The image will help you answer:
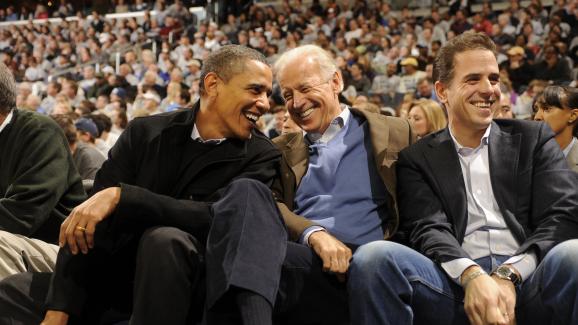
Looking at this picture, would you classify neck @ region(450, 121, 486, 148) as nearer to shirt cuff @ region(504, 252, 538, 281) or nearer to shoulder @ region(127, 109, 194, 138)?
shirt cuff @ region(504, 252, 538, 281)

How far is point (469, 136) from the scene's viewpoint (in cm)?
213

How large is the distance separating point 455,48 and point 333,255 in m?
0.78

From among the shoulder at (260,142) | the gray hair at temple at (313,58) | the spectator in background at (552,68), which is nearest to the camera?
the shoulder at (260,142)

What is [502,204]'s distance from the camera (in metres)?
2.00

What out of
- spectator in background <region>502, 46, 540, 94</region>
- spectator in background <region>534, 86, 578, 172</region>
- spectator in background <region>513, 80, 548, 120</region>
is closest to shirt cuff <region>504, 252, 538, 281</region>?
Answer: spectator in background <region>534, 86, 578, 172</region>

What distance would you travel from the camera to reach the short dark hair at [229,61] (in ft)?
7.39

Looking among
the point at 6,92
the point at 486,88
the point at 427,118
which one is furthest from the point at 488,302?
the point at 427,118

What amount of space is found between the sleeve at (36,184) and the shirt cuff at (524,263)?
1.37 m

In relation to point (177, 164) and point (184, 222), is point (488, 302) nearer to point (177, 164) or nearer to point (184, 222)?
point (184, 222)

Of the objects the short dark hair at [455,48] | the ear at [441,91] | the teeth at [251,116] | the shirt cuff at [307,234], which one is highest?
the short dark hair at [455,48]

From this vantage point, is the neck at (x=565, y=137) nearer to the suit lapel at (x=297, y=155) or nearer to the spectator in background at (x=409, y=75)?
the suit lapel at (x=297, y=155)

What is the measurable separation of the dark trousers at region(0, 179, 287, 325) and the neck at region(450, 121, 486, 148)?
67cm

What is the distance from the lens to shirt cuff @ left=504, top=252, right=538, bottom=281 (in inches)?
69.9

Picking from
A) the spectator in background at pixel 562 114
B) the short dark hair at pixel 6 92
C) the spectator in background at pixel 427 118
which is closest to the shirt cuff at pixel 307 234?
the short dark hair at pixel 6 92
